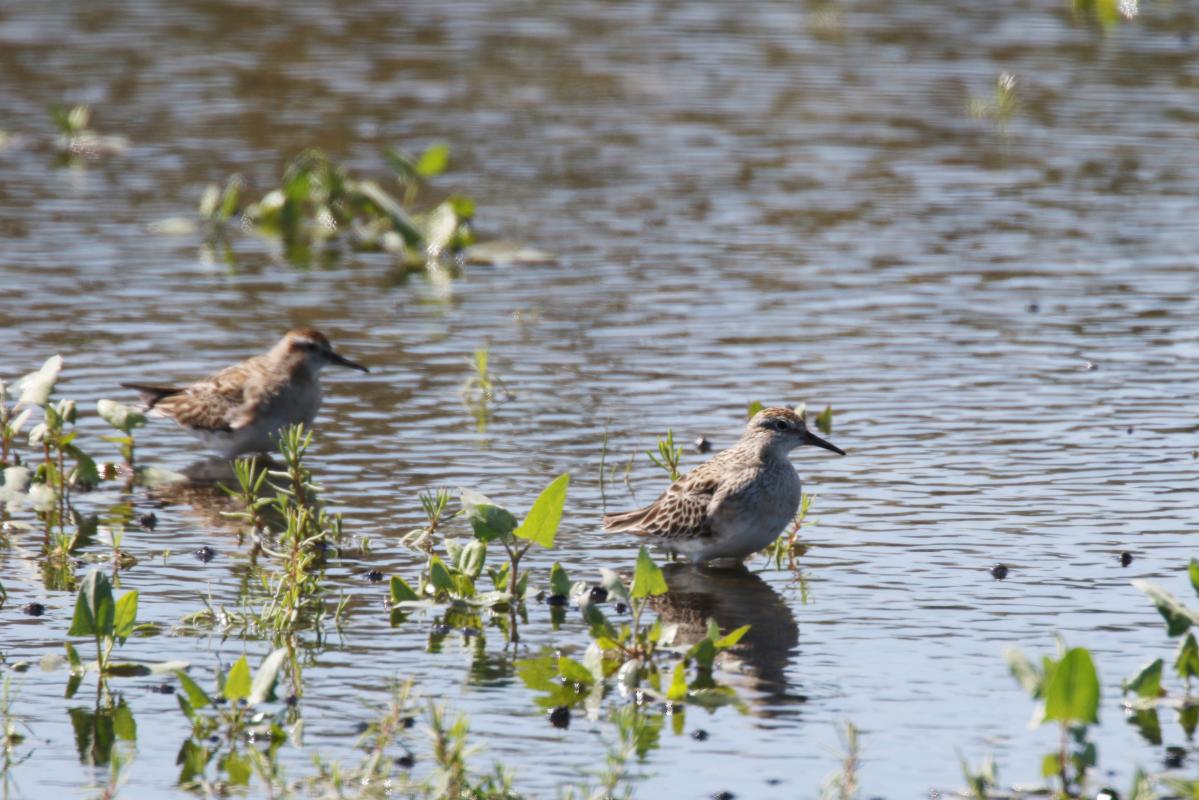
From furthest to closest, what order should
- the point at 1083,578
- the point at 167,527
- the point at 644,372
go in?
1. the point at 644,372
2. the point at 167,527
3. the point at 1083,578

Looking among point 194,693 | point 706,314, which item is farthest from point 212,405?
point 194,693

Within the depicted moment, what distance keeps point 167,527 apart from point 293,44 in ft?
63.7

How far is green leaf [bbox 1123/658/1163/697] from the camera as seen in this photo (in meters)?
8.99

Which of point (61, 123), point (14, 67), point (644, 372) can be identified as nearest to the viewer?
point (644, 372)

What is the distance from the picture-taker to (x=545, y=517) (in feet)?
34.2

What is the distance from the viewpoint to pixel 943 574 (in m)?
11.5

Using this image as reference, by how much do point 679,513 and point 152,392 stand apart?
508 centimetres

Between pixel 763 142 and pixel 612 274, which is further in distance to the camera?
pixel 763 142

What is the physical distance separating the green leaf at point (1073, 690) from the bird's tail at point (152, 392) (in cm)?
860

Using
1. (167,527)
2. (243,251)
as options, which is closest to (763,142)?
(243,251)

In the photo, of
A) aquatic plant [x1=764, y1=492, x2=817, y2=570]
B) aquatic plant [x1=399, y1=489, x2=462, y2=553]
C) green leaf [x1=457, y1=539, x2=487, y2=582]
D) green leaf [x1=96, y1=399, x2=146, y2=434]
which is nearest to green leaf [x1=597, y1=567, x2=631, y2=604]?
green leaf [x1=457, y1=539, x2=487, y2=582]

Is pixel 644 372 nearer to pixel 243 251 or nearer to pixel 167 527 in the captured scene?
pixel 167 527

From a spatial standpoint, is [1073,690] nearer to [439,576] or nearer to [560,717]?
[560,717]

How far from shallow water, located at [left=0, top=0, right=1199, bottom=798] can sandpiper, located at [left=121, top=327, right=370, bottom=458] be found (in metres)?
0.39
